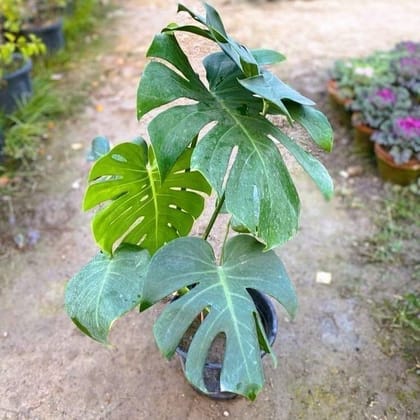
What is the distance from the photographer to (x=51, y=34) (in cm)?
342

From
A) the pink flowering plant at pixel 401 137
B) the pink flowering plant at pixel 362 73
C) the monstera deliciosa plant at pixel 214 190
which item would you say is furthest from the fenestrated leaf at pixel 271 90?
the pink flowering plant at pixel 362 73

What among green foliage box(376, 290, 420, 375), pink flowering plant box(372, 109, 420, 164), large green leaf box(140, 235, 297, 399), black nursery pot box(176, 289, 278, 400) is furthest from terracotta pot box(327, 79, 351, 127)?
large green leaf box(140, 235, 297, 399)

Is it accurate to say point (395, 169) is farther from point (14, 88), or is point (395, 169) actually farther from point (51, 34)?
point (51, 34)

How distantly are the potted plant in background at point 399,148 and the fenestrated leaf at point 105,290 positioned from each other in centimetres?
145

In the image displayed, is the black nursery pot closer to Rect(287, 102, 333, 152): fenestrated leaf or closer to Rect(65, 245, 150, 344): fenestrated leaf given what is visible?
Rect(65, 245, 150, 344): fenestrated leaf

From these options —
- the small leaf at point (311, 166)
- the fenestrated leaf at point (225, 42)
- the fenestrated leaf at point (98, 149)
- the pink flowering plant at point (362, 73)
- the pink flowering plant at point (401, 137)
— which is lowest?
the pink flowering plant at point (401, 137)

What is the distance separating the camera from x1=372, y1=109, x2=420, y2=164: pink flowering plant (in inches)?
91.3

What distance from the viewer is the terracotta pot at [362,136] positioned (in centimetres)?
254

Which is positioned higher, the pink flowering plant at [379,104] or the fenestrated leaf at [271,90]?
the fenestrated leaf at [271,90]

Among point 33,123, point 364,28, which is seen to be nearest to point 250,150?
point 33,123

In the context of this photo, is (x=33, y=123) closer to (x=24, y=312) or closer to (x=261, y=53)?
(x=24, y=312)

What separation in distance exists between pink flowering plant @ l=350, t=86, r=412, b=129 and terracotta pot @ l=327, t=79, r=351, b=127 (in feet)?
0.45

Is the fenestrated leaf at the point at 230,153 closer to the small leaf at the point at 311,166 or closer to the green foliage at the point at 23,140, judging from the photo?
the small leaf at the point at 311,166

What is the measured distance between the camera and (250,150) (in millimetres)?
1123
